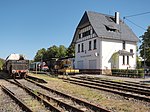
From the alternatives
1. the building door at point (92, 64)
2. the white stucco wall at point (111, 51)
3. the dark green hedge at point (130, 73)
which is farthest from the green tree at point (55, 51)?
the dark green hedge at point (130, 73)

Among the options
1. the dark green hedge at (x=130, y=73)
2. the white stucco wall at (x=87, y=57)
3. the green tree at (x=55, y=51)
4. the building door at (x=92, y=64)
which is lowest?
the dark green hedge at (x=130, y=73)

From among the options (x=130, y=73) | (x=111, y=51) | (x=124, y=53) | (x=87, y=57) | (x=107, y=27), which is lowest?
(x=130, y=73)

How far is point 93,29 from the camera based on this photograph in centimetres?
3938

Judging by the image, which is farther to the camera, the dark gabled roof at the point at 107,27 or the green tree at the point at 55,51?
the green tree at the point at 55,51

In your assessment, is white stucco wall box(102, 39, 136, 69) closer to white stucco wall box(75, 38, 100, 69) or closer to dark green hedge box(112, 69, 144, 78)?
white stucco wall box(75, 38, 100, 69)

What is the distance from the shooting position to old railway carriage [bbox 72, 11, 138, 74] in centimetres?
3903

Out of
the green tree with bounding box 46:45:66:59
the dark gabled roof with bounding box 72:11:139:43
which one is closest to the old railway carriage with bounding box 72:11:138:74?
the dark gabled roof with bounding box 72:11:139:43

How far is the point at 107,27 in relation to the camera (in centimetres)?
4122

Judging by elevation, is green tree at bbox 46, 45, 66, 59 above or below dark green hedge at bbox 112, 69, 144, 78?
above

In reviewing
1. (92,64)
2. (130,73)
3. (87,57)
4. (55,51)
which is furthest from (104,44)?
(55,51)

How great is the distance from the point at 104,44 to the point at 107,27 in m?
3.80

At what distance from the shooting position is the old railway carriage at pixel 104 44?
39031 mm

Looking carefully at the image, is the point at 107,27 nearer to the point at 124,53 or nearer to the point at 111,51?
the point at 111,51

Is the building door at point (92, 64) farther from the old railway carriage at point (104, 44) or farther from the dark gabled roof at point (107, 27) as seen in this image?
the dark gabled roof at point (107, 27)
